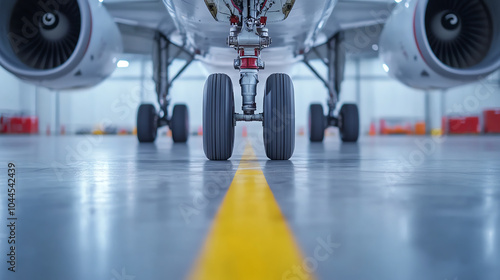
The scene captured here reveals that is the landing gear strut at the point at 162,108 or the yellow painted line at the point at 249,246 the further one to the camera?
the landing gear strut at the point at 162,108

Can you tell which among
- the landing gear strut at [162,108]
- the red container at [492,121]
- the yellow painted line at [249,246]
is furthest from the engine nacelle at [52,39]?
the red container at [492,121]

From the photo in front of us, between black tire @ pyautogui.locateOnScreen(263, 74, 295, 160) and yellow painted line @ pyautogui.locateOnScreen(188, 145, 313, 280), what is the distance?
175 centimetres

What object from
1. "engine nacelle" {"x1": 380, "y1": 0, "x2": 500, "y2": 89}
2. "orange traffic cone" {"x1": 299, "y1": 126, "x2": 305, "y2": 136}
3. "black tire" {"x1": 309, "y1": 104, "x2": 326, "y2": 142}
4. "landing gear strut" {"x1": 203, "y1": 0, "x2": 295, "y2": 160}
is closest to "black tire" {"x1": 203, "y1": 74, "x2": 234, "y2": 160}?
"landing gear strut" {"x1": 203, "y1": 0, "x2": 295, "y2": 160}

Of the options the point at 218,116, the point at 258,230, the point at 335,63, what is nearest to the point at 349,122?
the point at 335,63

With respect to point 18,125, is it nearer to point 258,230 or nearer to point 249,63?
point 249,63

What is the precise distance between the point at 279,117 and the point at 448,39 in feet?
7.31

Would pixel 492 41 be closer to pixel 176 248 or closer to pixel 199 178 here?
pixel 199 178

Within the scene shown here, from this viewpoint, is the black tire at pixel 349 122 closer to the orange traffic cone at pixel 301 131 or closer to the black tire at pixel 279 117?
the black tire at pixel 279 117

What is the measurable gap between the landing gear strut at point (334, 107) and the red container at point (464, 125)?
12.4 meters

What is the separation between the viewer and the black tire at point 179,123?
25.5ft

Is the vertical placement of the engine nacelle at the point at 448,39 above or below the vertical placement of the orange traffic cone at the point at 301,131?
above

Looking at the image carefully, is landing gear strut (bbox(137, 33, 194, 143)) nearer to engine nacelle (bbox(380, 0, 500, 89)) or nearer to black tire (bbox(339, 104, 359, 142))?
black tire (bbox(339, 104, 359, 142))

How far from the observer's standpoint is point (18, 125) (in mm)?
18312

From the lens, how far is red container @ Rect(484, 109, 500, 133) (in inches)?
685
